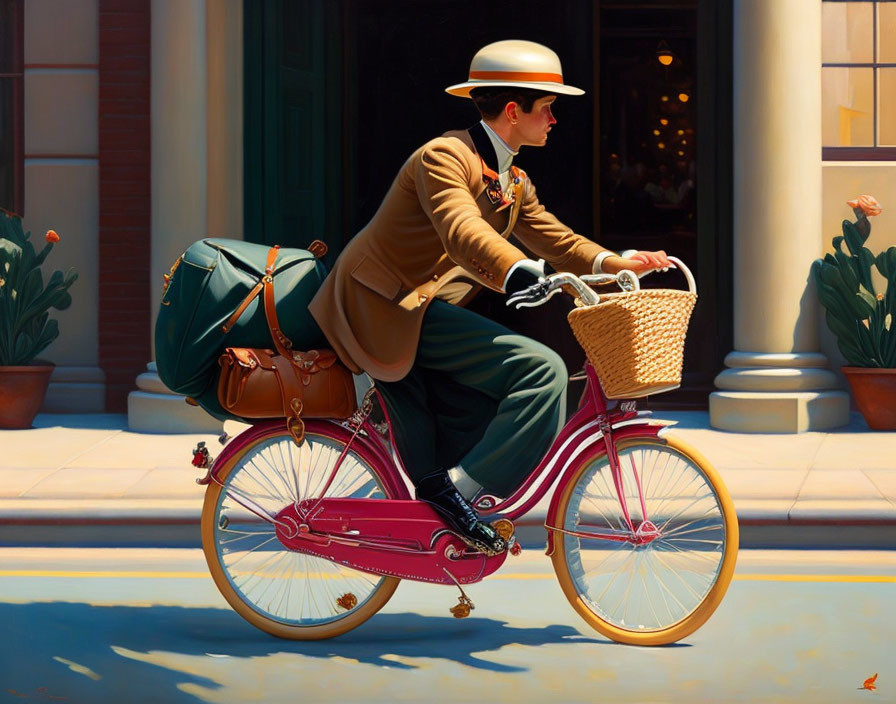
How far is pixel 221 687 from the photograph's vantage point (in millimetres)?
5219

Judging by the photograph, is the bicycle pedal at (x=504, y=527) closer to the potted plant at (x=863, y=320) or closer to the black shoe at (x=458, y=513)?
the black shoe at (x=458, y=513)

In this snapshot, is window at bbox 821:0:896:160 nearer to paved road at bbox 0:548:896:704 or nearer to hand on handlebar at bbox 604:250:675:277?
paved road at bbox 0:548:896:704

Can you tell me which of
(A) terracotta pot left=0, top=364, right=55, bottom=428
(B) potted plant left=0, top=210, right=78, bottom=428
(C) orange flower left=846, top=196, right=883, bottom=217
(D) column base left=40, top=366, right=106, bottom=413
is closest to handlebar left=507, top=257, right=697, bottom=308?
(C) orange flower left=846, top=196, right=883, bottom=217

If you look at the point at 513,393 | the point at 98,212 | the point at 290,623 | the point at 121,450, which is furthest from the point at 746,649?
the point at 98,212

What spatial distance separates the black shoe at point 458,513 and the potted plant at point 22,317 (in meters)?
6.37

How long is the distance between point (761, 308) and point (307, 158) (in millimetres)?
3715

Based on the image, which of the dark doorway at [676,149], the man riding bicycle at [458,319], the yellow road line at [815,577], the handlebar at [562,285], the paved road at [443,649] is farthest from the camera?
the dark doorway at [676,149]

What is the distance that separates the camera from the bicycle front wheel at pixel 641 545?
553cm

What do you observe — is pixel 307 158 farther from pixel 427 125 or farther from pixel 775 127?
pixel 775 127

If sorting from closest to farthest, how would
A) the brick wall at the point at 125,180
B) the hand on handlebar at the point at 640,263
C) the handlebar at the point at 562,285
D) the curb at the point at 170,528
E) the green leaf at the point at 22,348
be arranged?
1. the handlebar at the point at 562,285
2. the hand on handlebar at the point at 640,263
3. the curb at the point at 170,528
4. the green leaf at the point at 22,348
5. the brick wall at the point at 125,180

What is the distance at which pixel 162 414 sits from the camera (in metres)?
11.2

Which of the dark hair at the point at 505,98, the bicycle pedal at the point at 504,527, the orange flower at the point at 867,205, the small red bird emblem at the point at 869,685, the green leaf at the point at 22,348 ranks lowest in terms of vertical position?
the small red bird emblem at the point at 869,685

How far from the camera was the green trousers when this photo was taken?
18.0 feet

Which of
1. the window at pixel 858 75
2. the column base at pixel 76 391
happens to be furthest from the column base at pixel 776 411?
the column base at pixel 76 391
